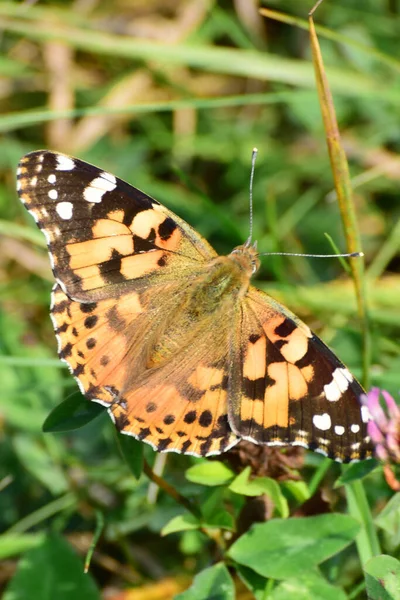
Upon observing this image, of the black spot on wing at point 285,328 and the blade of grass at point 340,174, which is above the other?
the blade of grass at point 340,174

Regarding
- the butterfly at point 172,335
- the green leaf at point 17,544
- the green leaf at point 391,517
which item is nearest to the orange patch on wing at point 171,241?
the butterfly at point 172,335

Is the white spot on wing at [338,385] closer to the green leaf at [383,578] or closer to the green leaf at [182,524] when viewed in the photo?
the green leaf at [383,578]

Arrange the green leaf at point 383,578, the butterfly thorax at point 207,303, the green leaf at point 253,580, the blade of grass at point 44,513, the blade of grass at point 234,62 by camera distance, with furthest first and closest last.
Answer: the blade of grass at point 234,62, the blade of grass at point 44,513, the butterfly thorax at point 207,303, the green leaf at point 253,580, the green leaf at point 383,578

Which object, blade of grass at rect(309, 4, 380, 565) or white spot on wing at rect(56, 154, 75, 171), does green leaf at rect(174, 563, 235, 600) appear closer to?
blade of grass at rect(309, 4, 380, 565)

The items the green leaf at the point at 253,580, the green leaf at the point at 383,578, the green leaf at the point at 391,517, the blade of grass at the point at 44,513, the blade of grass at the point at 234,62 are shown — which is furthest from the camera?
the blade of grass at the point at 234,62

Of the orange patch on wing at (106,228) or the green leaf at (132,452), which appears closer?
the green leaf at (132,452)

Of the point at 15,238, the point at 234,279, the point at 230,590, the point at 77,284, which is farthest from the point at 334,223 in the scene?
the point at 230,590

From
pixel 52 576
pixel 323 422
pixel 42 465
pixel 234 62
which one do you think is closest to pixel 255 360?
pixel 323 422

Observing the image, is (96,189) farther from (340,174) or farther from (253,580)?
(253,580)
